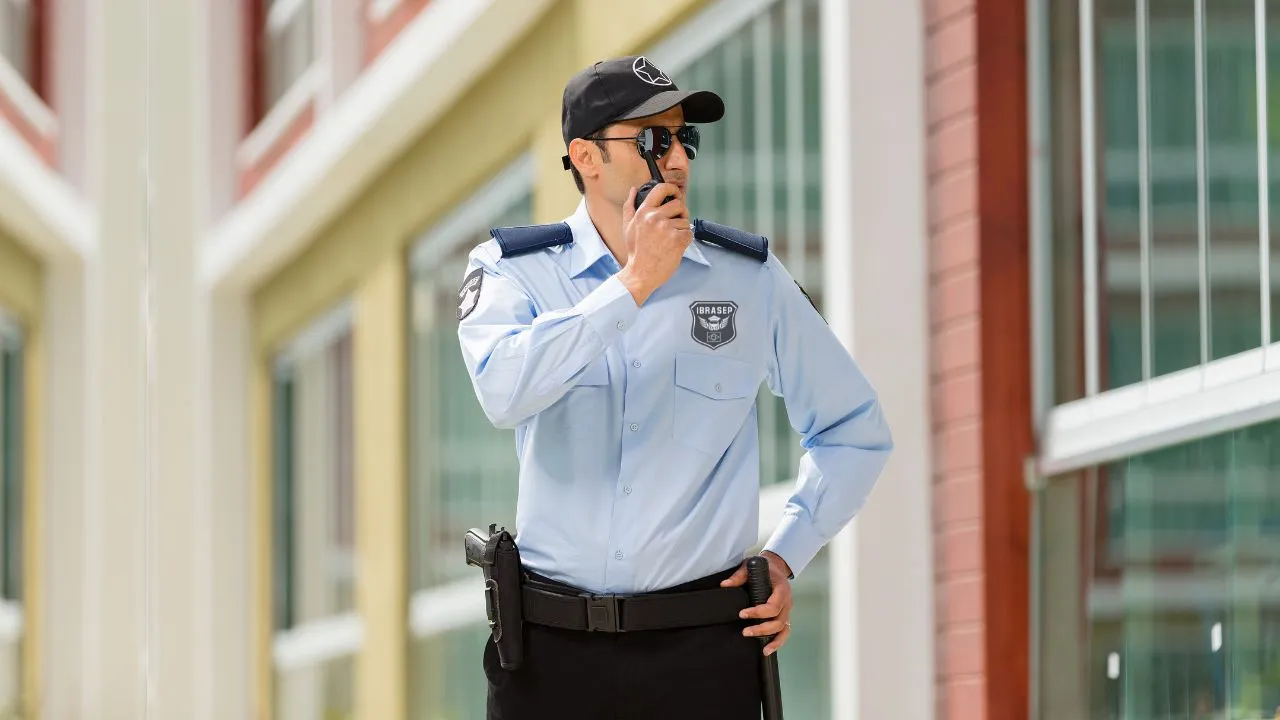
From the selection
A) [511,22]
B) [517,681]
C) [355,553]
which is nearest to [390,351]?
[355,553]

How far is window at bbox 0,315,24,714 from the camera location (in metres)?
15.5

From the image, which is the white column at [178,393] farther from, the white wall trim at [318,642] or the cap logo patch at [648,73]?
the cap logo patch at [648,73]

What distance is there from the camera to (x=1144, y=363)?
4.17 metres

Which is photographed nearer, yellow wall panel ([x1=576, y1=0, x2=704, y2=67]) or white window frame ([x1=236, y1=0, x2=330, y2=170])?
yellow wall panel ([x1=576, y1=0, x2=704, y2=67])

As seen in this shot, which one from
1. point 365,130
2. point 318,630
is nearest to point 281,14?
point 365,130

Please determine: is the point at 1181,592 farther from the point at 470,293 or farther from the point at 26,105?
the point at 26,105

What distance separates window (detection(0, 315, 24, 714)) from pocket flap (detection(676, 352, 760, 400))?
44.5 feet

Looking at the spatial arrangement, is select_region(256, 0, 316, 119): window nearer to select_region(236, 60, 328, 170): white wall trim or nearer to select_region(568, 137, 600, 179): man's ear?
select_region(236, 60, 328, 170): white wall trim

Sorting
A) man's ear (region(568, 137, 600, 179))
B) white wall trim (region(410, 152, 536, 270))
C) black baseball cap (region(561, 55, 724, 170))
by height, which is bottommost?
man's ear (region(568, 137, 600, 179))

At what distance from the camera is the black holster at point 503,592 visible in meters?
2.77

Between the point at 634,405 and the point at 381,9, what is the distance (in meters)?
8.17

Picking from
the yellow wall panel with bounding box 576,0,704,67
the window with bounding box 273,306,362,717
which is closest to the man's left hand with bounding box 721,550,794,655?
the yellow wall panel with bounding box 576,0,704,67

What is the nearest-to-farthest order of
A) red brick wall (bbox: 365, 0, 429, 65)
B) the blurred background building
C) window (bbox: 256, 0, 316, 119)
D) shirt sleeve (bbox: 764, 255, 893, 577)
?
1. shirt sleeve (bbox: 764, 255, 893, 577)
2. the blurred background building
3. red brick wall (bbox: 365, 0, 429, 65)
4. window (bbox: 256, 0, 316, 119)

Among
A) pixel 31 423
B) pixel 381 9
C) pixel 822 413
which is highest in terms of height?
pixel 381 9
